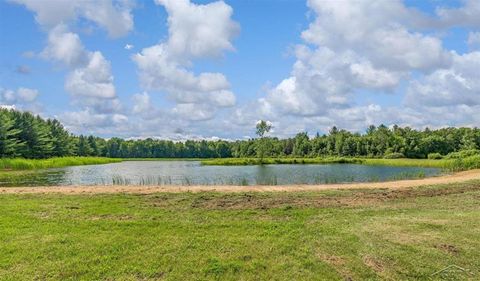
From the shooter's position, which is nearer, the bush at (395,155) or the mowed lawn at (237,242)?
the mowed lawn at (237,242)

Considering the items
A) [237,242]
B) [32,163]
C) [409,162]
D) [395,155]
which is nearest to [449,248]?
[237,242]

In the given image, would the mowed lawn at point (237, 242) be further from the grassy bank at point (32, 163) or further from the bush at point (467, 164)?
the grassy bank at point (32, 163)

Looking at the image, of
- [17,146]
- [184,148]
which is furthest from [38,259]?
[184,148]

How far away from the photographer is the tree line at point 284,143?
63.9 metres

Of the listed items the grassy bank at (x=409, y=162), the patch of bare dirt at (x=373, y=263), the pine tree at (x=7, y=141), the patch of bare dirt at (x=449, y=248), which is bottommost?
the patch of bare dirt at (x=373, y=263)

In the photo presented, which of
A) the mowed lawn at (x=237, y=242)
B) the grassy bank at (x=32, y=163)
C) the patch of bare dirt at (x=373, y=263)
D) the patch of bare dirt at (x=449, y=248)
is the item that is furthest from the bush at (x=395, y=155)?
the patch of bare dirt at (x=373, y=263)

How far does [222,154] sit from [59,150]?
7107 centimetres

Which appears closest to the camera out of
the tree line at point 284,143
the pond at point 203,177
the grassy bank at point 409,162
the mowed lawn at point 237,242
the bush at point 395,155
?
the mowed lawn at point 237,242

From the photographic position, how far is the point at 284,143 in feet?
401

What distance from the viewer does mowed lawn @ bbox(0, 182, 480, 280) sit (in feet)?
23.6

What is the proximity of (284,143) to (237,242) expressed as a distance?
375ft

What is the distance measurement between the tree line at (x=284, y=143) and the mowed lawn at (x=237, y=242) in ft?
172

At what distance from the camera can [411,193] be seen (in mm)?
18188

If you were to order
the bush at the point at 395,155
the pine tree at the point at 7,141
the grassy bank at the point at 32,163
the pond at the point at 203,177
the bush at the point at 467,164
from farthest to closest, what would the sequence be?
the bush at the point at 395,155, the pine tree at the point at 7,141, the grassy bank at the point at 32,163, the bush at the point at 467,164, the pond at the point at 203,177
